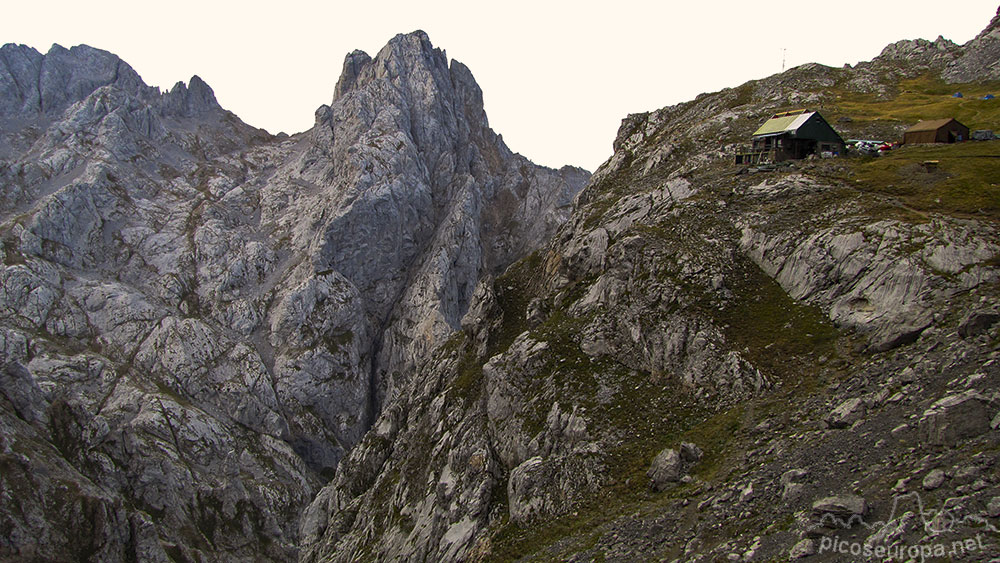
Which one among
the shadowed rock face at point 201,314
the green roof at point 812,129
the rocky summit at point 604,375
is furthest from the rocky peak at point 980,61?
the shadowed rock face at point 201,314

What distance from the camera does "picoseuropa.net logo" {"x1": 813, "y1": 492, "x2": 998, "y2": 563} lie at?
18.2 metres

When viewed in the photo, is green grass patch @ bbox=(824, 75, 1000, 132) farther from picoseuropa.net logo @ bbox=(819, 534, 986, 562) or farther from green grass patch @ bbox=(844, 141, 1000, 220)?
picoseuropa.net logo @ bbox=(819, 534, 986, 562)

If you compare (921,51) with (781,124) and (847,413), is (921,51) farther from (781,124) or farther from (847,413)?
(847,413)

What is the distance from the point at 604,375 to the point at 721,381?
29.7 ft

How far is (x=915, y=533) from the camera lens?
63.8 ft

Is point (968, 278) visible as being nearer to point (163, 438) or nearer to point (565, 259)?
point (565, 259)

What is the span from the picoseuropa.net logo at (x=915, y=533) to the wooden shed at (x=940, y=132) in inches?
1821

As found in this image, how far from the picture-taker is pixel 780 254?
42.2 m

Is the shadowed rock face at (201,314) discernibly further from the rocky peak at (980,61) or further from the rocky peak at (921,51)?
the rocky peak at (980,61)

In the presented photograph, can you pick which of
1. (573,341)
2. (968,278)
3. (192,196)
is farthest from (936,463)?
(192,196)

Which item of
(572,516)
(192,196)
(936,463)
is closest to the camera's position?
(936,463)

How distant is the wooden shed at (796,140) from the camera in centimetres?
5591

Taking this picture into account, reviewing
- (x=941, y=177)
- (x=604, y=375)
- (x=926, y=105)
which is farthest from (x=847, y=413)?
(x=926, y=105)

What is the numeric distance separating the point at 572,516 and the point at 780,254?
24.3m
